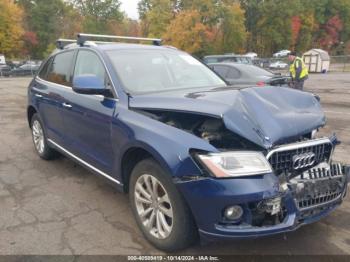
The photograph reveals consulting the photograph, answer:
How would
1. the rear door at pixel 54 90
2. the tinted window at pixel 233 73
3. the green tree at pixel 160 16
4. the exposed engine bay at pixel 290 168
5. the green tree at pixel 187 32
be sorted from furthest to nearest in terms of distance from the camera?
1. the green tree at pixel 160 16
2. the green tree at pixel 187 32
3. the tinted window at pixel 233 73
4. the rear door at pixel 54 90
5. the exposed engine bay at pixel 290 168

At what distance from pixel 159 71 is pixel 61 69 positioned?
162 cm

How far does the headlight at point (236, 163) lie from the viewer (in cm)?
262

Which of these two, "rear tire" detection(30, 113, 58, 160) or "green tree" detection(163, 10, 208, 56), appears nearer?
"rear tire" detection(30, 113, 58, 160)

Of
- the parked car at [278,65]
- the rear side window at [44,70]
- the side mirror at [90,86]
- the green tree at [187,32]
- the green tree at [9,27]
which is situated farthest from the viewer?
the green tree at [9,27]

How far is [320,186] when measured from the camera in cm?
295

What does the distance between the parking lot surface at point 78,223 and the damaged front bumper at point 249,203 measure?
53 centimetres

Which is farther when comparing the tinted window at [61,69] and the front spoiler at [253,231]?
the tinted window at [61,69]

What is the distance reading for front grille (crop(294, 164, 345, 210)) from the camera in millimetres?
2840

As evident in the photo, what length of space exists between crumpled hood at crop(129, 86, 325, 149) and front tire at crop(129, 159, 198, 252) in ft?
1.92

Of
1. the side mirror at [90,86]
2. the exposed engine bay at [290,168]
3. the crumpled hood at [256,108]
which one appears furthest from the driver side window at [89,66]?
the exposed engine bay at [290,168]

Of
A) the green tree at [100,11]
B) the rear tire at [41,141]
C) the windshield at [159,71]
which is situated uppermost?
the green tree at [100,11]

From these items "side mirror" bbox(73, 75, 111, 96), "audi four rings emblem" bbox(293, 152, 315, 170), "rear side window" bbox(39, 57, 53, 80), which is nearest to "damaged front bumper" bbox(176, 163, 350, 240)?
"audi four rings emblem" bbox(293, 152, 315, 170)

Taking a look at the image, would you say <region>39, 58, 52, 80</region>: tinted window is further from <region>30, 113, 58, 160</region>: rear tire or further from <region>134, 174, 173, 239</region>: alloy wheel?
<region>134, 174, 173, 239</region>: alloy wheel

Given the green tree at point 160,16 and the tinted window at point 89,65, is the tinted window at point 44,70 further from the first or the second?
the green tree at point 160,16
